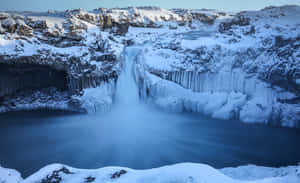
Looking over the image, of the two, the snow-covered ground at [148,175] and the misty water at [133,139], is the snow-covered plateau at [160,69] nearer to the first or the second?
the misty water at [133,139]

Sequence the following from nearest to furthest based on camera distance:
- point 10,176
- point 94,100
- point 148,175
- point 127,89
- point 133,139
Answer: point 148,175 < point 10,176 < point 133,139 < point 94,100 < point 127,89

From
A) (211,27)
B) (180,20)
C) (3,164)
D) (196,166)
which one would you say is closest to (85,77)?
(3,164)

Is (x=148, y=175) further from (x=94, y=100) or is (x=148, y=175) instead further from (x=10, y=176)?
(x=94, y=100)

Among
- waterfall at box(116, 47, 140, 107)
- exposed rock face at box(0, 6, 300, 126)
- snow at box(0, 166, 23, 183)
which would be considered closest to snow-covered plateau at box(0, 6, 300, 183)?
exposed rock face at box(0, 6, 300, 126)

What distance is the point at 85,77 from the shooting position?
24.1 ft

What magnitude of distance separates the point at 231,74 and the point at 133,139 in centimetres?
451

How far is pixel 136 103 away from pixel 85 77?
2305 millimetres

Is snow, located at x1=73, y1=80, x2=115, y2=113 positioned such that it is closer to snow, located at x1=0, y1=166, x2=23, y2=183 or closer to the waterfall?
the waterfall

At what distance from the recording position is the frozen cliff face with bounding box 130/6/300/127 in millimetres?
6352

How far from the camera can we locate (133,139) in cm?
590

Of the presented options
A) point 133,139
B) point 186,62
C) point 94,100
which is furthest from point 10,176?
point 186,62

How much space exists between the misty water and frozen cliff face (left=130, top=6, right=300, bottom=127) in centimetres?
51

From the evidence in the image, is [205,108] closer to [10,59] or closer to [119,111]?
[119,111]

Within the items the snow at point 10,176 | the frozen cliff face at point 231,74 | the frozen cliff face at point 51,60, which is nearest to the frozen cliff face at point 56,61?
the frozen cliff face at point 51,60
